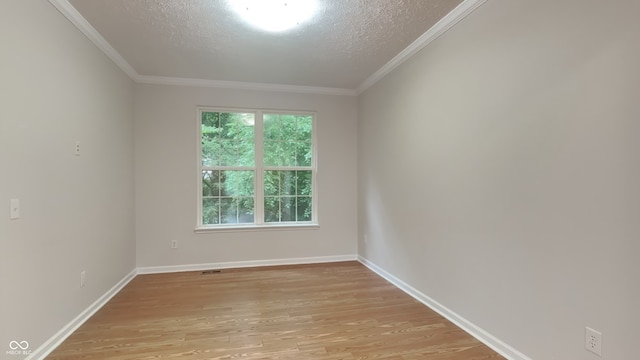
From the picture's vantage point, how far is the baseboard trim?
80.0 inches

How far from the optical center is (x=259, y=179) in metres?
4.36

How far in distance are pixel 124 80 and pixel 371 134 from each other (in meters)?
3.00

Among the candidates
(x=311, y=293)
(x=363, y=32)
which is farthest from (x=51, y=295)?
(x=363, y=32)

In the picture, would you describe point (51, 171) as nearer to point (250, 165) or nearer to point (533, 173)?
point (250, 165)

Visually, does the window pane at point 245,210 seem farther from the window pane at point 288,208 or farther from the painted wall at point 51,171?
the painted wall at point 51,171

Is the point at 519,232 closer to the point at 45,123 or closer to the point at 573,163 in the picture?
the point at 573,163

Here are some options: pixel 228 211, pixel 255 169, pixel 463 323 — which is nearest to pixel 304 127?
pixel 255 169

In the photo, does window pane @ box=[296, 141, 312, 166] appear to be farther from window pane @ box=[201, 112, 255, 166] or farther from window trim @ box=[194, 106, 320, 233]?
window pane @ box=[201, 112, 255, 166]

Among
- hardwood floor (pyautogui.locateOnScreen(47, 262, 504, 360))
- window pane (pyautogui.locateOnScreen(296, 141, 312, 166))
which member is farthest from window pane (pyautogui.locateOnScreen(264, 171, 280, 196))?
hardwood floor (pyautogui.locateOnScreen(47, 262, 504, 360))

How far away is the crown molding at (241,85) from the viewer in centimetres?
391

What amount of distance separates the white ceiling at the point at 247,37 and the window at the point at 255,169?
0.62 m

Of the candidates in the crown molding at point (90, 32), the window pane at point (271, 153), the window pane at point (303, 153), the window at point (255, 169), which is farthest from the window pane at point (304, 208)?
the crown molding at point (90, 32)

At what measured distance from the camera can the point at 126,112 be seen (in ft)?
11.9

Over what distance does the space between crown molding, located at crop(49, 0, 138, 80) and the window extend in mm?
1009
